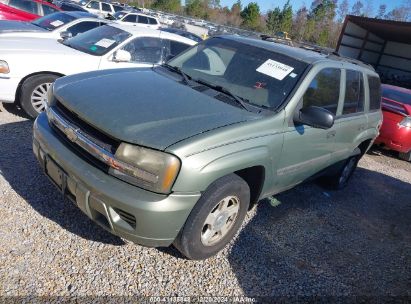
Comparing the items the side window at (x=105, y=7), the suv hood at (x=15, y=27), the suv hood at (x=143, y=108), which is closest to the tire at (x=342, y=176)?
the suv hood at (x=143, y=108)

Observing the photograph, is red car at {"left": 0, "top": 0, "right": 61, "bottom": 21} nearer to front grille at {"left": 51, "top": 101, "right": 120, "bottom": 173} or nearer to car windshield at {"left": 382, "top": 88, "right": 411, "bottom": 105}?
front grille at {"left": 51, "top": 101, "right": 120, "bottom": 173}

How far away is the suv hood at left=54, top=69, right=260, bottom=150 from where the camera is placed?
2688mm

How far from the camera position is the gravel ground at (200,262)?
2.81 m

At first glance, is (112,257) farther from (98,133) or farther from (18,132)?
(18,132)

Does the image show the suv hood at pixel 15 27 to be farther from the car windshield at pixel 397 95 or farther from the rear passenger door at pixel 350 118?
the car windshield at pixel 397 95

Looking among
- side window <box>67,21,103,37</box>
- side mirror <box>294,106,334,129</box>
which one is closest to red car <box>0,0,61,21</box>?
side window <box>67,21,103,37</box>

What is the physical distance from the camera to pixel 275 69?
369 centimetres

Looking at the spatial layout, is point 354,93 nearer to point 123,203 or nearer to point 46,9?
point 123,203

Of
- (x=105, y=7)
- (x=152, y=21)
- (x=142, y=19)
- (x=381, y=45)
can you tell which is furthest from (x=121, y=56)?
(x=381, y=45)

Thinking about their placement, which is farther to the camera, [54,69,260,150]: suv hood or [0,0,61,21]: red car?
[0,0,61,21]: red car

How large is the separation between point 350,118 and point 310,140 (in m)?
0.99

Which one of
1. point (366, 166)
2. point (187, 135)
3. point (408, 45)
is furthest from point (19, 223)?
point (408, 45)

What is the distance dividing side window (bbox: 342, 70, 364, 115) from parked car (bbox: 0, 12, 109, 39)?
4774mm

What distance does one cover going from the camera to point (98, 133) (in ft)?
9.25
